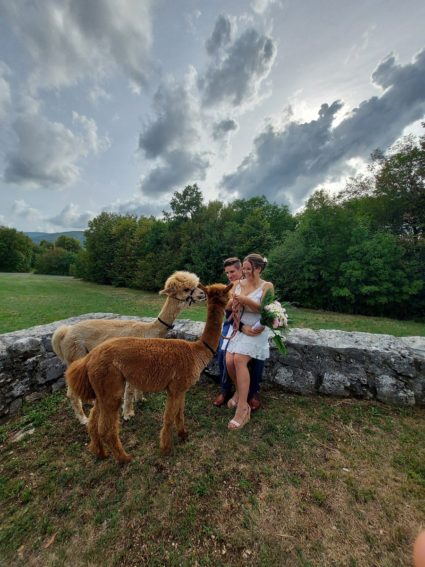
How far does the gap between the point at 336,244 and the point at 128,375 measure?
50.8ft

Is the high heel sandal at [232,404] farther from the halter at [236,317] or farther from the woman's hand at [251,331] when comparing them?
the woman's hand at [251,331]

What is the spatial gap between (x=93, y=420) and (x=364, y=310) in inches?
632

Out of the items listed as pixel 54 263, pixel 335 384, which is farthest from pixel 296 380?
pixel 54 263

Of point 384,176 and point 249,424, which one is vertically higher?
point 384,176

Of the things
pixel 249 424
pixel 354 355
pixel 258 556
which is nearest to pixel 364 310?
pixel 354 355

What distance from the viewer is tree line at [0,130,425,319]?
1330 cm

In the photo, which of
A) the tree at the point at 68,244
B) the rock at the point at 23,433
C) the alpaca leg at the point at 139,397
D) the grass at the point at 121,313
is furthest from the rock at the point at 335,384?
the tree at the point at 68,244

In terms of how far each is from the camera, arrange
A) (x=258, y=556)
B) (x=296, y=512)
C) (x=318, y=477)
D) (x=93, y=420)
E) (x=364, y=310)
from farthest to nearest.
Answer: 1. (x=364, y=310)
2. (x=93, y=420)
3. (x=318, y=477)
4. (x=296, y=512)
5. (x=258, y=556)

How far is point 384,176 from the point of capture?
52.8 feet

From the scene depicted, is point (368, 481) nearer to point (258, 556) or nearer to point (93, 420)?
point (258, 556)

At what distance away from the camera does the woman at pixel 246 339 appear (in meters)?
2.94

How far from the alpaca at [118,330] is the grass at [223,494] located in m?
0.40

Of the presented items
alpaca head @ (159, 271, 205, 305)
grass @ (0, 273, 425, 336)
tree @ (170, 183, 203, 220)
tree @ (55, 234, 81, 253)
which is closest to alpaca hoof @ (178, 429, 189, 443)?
alpaca head @ (159, 271, 205, 305)

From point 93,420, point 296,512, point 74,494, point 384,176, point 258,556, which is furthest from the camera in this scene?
point 384,176
